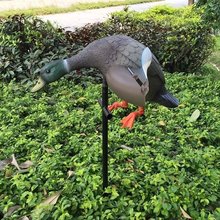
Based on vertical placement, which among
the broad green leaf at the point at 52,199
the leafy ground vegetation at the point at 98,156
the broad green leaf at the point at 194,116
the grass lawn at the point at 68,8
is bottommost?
the grass lawn at the point at 68,8

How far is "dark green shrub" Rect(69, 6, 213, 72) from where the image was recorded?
18.0 feet

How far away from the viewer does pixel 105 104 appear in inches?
99.5

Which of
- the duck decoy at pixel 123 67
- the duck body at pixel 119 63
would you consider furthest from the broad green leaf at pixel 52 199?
the duck body at pixel 119 63

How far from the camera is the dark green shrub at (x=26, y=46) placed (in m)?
4.96

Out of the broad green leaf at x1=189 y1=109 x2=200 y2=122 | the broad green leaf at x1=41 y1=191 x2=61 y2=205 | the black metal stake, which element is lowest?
the broad green leaf at x1=189 y1=109 x2=200 y2=122

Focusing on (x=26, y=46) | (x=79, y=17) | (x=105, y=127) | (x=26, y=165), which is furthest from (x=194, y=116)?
(x=79, y=17)

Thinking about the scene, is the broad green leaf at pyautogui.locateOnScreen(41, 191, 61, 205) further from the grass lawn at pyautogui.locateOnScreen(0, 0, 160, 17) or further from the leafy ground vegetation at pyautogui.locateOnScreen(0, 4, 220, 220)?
the grass lawn at pyautogui.locateOnScreen(0, 0, 160, 17)

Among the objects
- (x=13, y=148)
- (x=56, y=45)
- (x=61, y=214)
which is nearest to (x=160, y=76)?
(x=61, y=214)

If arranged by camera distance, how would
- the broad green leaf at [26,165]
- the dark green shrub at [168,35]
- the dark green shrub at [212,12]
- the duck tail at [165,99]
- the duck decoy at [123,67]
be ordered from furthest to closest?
1. the dark green shrub at [168,35]
2. the dark green shrub at [212,12]
3. the broad green leaf at [26,165]
4. the duck tail at [165,99]
5. the duck decoy at [123,67]

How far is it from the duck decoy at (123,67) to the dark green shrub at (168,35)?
2.93 m

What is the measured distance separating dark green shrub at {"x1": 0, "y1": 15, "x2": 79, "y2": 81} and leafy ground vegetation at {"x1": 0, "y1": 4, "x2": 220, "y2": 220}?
251 millimetres

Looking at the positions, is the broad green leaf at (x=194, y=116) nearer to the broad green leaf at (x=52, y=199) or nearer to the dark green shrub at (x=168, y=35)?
the broad green leaf at (x=52, y=199)

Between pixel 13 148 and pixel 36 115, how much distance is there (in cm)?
63

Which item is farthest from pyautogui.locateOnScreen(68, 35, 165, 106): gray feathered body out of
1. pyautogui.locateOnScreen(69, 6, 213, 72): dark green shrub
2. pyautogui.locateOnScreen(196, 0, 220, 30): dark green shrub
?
pyautogui.locateOnScreen(69, 6, 213, 72): dark green shrub
